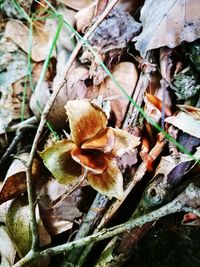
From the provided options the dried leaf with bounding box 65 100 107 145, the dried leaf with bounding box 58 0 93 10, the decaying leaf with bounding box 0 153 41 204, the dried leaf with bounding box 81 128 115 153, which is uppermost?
the dried leaf with bounding box 58 0 93 10

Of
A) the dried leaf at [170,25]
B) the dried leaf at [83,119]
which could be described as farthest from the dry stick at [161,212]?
the dried leaf at [170,25]

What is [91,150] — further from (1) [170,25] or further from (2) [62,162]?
(1) [170,25]

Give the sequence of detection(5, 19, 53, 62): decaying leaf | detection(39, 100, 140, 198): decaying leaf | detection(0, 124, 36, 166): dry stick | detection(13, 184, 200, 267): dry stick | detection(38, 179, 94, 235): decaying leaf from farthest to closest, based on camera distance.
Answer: detection(5, 19, 53, 62): decaying leaf, detection(0, 124, 36, 166): dry stick, detection(38, 179, 94, 235): decaying leaf, detection(39, 100, 140, 198): decaying leaf, detection(13, 184, 200, 267): dry stick

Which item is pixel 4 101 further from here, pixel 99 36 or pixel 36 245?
pixel 36 245

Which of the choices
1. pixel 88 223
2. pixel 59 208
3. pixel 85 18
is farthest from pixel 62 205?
pixel 85 18

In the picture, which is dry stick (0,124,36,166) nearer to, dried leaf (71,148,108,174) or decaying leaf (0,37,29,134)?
decaying leaf (0,37,29,134)

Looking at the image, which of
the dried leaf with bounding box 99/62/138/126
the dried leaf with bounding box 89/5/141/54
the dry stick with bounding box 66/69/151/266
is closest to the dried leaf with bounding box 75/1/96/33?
the dried leaf with bounding box 89/5/141/54

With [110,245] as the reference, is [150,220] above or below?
above

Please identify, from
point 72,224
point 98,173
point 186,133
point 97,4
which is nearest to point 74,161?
point 98,173
